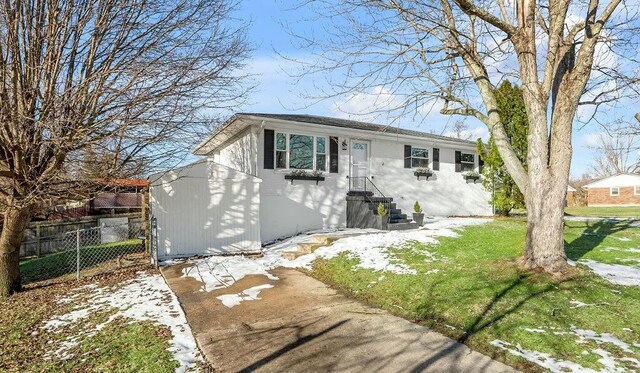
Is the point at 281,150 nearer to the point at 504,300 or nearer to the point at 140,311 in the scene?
the point at 140,311

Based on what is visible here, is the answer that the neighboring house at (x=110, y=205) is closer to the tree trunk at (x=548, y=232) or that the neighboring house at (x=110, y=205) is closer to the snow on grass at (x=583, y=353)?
the tree trunk at (x=548, y=232)

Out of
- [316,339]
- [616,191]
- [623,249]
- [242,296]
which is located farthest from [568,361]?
[616,191]

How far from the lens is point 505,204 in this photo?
14.0m

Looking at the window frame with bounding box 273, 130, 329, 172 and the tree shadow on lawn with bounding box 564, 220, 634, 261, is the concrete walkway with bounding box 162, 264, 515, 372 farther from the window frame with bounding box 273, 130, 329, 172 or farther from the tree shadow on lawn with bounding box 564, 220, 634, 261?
the window frame with bounding box 273, 130, 329, 172

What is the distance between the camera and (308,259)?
8.19 metres

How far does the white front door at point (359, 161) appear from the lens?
12.8 metres

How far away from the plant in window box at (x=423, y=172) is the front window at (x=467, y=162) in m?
2.33

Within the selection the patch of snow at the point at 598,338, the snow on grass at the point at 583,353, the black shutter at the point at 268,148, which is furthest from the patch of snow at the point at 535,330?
the black shutter at the point at 268,148

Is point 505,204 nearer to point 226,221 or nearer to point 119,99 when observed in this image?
point 226,221

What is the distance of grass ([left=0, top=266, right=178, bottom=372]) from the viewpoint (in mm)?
3420

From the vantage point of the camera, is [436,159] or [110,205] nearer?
[436,159]

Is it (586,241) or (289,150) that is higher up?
(289,150)

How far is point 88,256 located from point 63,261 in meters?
0.66

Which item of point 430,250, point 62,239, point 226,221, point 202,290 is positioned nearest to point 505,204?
point 430,250
